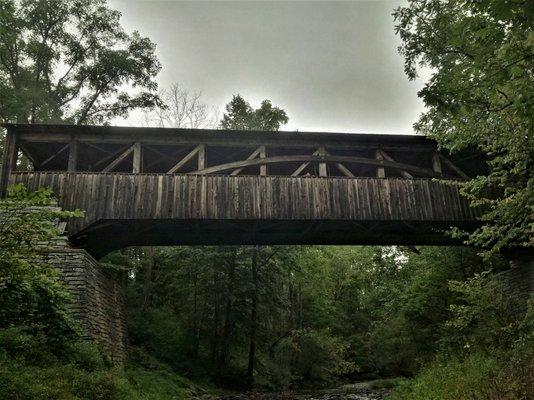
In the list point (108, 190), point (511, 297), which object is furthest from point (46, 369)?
point (511, 297)

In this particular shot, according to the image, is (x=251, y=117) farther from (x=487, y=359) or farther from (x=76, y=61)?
(x=487, y=359)

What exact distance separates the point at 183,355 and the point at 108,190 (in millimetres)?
8609

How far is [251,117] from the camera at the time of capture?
2647 cm

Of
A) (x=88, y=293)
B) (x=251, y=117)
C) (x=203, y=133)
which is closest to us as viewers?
(x=88, y=293)

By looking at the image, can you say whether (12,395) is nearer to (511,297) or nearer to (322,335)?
(511,297)

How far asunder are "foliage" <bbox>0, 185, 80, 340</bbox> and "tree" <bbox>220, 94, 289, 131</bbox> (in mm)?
16260

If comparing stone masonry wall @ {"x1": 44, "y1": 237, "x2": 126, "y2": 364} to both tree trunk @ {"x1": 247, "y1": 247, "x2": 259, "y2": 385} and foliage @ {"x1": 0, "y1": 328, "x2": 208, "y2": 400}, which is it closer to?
foliage @ {"x1": 0, "y1": 328, "x2": 208, "y2": 400}

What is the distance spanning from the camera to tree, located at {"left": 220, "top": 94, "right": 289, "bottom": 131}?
83.9ft

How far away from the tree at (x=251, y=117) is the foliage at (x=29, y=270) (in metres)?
16.3

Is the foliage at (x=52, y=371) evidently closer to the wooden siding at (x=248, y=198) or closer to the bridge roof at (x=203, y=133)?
the wooden siding at (x=248, y=198)

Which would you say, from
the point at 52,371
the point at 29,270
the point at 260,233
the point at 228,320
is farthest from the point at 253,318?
the point at 29,270

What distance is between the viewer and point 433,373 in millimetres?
10930

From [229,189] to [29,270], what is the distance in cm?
724

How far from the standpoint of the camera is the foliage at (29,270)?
5.51 m
